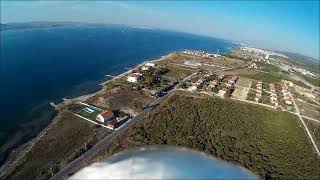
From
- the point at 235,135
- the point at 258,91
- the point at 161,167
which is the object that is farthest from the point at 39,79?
the point at 161,167

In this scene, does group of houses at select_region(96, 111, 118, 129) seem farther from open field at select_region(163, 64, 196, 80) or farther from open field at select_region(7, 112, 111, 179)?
open field at select_region(163, 64, 196, 80)

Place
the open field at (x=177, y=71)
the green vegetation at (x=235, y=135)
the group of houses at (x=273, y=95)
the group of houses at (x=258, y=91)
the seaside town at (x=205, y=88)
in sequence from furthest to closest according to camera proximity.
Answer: the open field at (x=177, y=71), the group of houses at (x=258, y=91), the group of houses at (x=273, y=95), the seaside town at (x=205, y=88), the green vegetation at (x=235, y=135)

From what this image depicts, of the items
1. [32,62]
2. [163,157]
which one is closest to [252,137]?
[163,157]

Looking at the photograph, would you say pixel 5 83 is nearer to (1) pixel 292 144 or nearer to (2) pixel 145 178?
(1) pixel 292 144

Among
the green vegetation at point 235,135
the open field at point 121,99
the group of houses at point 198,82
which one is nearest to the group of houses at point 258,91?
the green vegetation at point 235,135

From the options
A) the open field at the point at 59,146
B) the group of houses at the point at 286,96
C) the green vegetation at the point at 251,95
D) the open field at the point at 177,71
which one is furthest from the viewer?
the open field at the point at 177,71

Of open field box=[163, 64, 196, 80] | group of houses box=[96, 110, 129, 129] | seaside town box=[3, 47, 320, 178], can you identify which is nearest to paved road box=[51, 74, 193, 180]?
seaside town box=[3, 47, 320, 178]

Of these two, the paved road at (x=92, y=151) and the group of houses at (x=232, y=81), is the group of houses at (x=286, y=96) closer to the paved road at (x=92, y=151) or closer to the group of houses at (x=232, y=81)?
the group of houses at (x=232, y=81)

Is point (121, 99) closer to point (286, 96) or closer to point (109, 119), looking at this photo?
point (109, 119)
